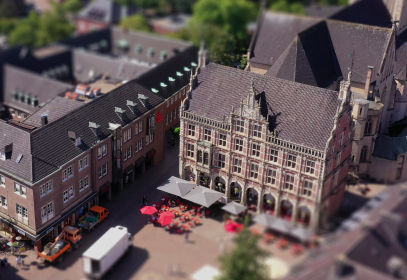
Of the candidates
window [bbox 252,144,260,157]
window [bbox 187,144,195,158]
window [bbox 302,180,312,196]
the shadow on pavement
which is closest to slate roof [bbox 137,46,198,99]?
window [bbox 187,144,195,158]

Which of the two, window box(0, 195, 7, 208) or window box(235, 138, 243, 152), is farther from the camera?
window box(0, 195, 7, 208)

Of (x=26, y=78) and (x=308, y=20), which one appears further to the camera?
(x=26, y=78)

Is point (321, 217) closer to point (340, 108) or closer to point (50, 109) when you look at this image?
point (340, 108)

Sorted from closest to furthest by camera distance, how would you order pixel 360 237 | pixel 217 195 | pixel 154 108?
pixel 360 237 < pixel 217 195 < pixel 154 108

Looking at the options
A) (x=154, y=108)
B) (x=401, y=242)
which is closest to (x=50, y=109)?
(x=154, y=108)

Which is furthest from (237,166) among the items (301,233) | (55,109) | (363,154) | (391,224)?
(55,109)

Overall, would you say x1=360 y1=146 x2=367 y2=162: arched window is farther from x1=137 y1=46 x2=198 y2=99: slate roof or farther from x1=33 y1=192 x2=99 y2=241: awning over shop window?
Answer: x1=33 y1=192 x2=99 y2=241: awning over shop window

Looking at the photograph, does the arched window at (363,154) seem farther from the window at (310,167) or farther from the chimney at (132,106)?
the chimney at (132,106)

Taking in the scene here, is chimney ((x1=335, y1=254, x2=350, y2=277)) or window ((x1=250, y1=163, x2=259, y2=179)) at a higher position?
chimney ((x1=335, y1=254, x2=350, y2=277))

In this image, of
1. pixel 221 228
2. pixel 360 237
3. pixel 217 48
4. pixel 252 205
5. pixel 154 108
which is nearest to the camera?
pixel 360 237
